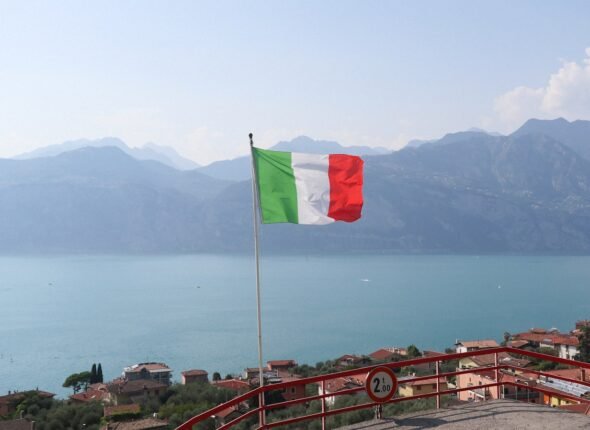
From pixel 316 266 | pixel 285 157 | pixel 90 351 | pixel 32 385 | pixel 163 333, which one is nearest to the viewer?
pixel 285 157

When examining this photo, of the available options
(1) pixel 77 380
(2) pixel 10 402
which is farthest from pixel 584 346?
(1) pixel 77 380

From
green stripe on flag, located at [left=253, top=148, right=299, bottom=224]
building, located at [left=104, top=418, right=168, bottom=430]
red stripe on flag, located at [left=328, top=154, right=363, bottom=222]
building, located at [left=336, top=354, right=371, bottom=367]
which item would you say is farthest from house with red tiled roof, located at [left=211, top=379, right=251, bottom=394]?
green stripe on flag, located at [left=253, top=148, right=299, bottom=224]

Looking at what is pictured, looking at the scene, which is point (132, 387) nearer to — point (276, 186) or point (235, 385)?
point (235, 385)

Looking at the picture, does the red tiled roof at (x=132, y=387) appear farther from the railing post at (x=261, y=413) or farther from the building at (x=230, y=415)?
the railing post at (x=261, y=413)

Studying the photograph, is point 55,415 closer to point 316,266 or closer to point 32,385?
point 32,385

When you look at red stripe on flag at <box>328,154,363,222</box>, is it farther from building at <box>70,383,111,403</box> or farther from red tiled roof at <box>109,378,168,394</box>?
red tiled roof at <box>109,378,168,394</box>

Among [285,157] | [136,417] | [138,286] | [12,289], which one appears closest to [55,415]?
[136,417]
